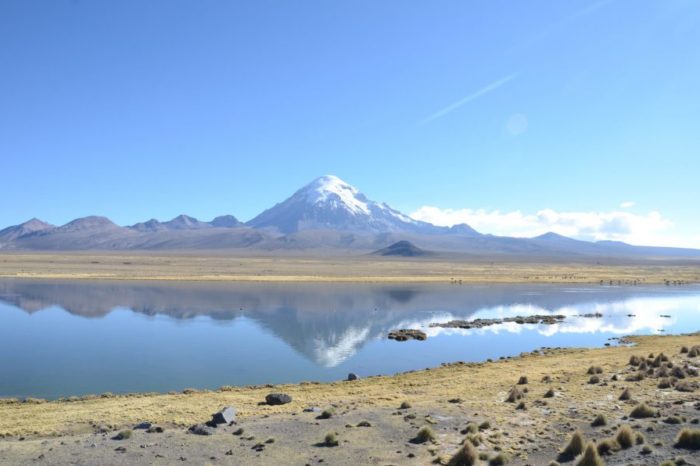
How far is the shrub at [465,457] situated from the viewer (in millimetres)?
12711

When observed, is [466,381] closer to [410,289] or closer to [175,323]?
[175,323]

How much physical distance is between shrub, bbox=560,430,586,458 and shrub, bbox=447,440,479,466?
2.07 metres

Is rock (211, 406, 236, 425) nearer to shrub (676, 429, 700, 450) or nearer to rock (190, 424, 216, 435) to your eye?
rock (190, 424, 216, 435)

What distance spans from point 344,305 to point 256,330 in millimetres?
18934

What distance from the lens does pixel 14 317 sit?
45375 millimetres

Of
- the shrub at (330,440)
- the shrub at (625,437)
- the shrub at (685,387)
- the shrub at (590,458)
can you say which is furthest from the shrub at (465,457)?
the shrub at (685,387)

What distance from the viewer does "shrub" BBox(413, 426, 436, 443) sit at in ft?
48.0

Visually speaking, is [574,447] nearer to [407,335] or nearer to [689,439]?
[689,439]

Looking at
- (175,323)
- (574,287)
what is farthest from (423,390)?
(574,287)

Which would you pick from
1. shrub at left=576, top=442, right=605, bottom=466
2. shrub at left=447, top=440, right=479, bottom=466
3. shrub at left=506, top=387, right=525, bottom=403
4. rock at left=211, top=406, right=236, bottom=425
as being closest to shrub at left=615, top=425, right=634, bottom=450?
shrub at left=576, top=442, right=605, bottom=466

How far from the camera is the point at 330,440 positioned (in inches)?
567

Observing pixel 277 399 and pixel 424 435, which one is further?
pixel 277 399

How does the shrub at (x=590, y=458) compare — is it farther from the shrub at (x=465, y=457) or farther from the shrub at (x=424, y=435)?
the shrub at (x=424, y=435)

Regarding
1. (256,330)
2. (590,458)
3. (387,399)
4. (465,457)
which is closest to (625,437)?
(590,458)
